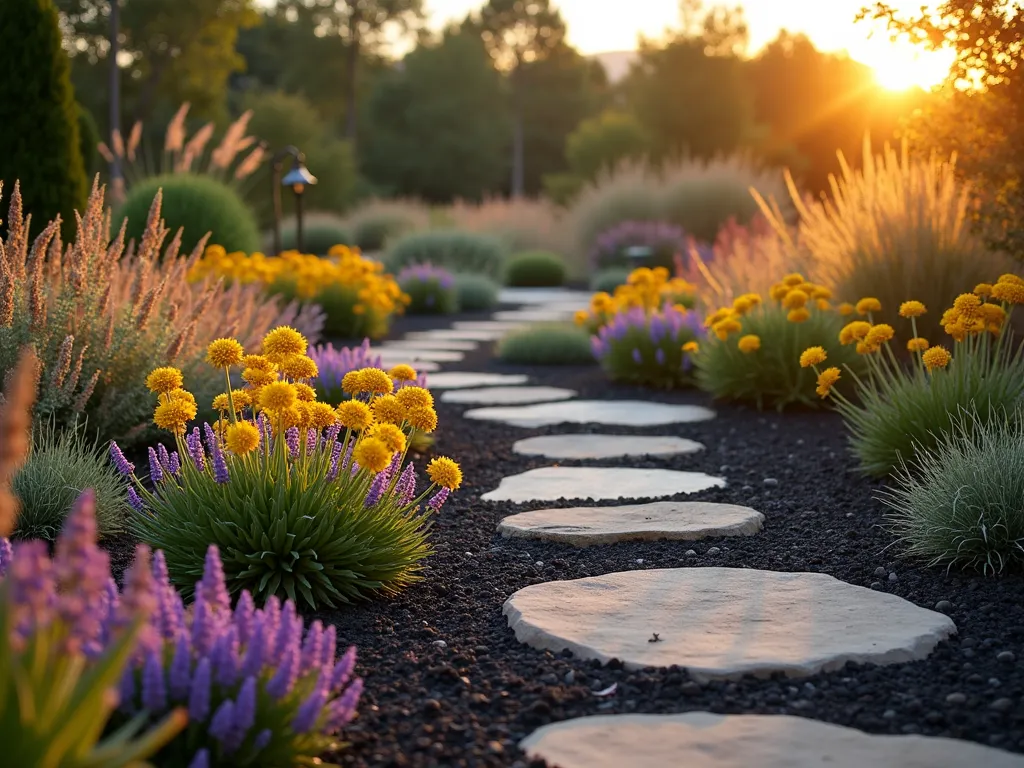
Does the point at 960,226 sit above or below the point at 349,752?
above

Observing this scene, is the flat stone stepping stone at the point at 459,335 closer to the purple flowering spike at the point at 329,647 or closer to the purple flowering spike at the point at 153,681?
the purple flowering spike at the point at 329,647

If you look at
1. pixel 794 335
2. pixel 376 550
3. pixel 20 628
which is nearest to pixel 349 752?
pixel 20 628

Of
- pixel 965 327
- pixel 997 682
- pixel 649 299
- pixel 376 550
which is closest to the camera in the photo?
pixel 997 682

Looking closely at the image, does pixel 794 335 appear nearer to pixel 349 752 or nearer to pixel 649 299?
pixel 649 299

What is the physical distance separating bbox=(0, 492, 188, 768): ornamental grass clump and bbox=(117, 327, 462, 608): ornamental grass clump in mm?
1136

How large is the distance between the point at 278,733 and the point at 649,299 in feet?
19.9

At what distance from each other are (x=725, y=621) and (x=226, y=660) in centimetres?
120

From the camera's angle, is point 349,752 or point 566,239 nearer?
point 349,752

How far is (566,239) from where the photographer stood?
68.2 feet

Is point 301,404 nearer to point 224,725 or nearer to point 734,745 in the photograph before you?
point 224,725

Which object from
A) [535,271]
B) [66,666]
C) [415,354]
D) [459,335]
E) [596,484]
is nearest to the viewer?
[66,666]

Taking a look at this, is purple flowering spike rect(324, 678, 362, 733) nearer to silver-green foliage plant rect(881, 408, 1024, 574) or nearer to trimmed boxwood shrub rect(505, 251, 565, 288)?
silver-green foliage plant rect(881, 408, 1024, 574)

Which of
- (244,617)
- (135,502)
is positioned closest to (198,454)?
(135,502)

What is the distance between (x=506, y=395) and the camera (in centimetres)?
626
